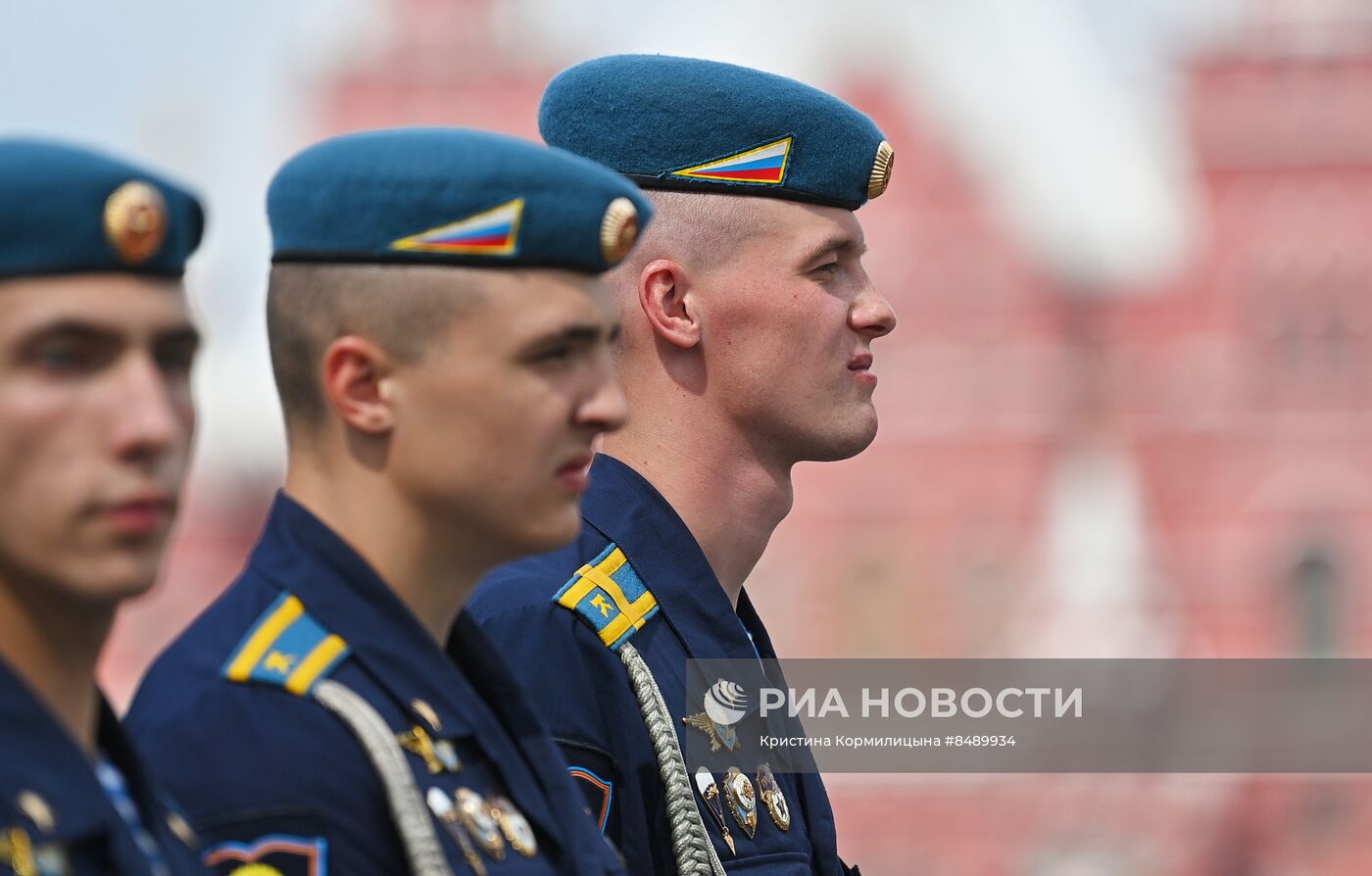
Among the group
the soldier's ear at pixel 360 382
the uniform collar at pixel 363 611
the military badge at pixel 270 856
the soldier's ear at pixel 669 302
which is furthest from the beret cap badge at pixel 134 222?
the soldier's ear at pixel 669 302

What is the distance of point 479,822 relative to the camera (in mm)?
2840

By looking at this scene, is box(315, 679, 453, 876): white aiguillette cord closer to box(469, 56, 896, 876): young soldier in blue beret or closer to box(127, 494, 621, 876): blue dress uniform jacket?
box(127, 494, 621, 876): blue dress uniform jacket

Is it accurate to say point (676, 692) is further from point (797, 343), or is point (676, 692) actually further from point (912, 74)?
point (912, 74)

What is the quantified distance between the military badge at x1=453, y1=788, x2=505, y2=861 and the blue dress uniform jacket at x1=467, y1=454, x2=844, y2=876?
2.32 ft

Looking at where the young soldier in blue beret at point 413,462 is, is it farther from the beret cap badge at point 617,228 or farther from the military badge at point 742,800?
the military badge at point 742,800

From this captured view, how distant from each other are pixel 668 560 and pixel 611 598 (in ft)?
0.56

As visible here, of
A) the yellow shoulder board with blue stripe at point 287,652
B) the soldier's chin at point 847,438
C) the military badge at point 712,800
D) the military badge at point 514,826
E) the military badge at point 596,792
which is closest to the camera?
the yellow shoulder board with blue stripe at point 287,652

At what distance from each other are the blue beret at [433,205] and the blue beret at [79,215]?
0.38 metres

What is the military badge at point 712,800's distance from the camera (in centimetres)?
380

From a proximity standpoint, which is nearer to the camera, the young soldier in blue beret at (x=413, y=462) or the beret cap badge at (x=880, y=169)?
the young soldier in blue beret at (x=413, y=462)

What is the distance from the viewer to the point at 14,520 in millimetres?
2381

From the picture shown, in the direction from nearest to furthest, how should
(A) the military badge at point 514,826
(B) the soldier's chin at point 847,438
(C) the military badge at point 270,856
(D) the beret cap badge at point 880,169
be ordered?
(C) the military badge at point 270,856, (A) the military badge at point 514,826, (B) the soldier's chin at point 847,438, (D) the beret cap badge at point 880,169

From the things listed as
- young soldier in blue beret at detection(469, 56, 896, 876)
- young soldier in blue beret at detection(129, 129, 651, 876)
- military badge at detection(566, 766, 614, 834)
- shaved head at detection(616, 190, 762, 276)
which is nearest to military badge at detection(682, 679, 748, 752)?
young soldier in blue beret at detection(469, 56, 896, 876)

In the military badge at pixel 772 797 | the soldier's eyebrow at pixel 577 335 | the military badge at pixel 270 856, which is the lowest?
the military badge at pixel 772 797
